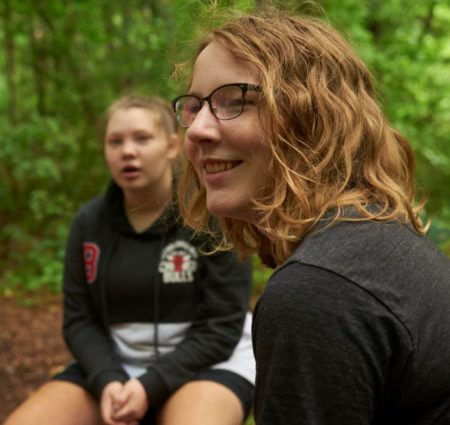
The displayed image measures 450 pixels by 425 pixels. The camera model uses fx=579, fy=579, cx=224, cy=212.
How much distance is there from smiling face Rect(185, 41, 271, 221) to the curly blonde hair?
3cm

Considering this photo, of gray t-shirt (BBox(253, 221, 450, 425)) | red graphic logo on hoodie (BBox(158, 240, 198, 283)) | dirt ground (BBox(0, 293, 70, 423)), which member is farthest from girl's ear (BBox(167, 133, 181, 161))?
dirt ground (BBox(0, 293, 70, 423))

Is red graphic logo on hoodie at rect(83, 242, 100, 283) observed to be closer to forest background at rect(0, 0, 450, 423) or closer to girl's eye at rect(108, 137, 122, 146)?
girl's eye at rect(108, 137, 122, 146)

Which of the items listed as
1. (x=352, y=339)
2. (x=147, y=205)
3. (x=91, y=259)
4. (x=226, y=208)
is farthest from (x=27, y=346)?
(x=352, y=339)

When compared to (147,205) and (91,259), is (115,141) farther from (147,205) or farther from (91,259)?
(91,259)

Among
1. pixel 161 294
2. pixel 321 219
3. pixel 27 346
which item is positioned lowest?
pixel 27 346

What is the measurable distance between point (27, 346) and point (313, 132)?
155 inches

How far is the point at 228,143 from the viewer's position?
4.57ft

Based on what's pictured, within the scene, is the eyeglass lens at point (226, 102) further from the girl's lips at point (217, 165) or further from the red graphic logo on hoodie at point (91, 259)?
the red graphic logo on hoodie at point (91, 259)

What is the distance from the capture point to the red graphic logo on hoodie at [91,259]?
8.29 ft

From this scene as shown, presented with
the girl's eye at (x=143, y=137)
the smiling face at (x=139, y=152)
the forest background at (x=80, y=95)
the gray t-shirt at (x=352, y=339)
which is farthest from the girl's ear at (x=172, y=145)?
the forest background at (x=80, y=95)

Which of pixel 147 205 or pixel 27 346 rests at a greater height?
pixel 147 205

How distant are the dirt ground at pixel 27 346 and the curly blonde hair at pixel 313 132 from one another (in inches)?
110

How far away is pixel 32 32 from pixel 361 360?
7330 mm

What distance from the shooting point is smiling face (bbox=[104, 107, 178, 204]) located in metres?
2.58
